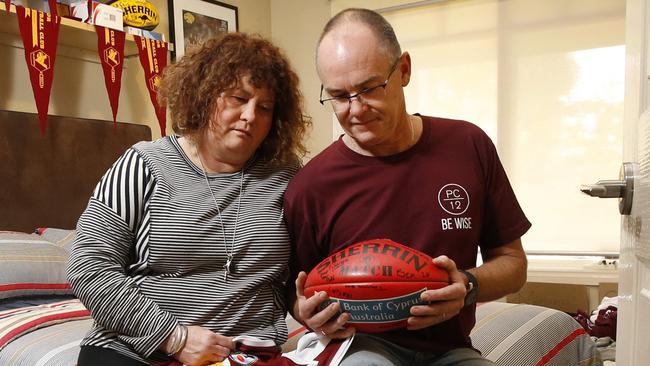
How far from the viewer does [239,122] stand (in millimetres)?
1528

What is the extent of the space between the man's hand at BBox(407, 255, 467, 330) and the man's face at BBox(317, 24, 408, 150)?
0.36 metres

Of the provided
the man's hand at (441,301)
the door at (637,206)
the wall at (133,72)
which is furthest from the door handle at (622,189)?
the wall at (133,72)

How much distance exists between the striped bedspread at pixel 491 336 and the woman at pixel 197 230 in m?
0.39

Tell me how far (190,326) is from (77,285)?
0.28m

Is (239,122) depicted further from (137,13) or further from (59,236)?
(137,13)

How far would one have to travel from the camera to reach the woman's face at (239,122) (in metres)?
1.53

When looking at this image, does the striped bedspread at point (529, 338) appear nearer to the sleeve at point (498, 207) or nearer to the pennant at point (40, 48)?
the sleeve at point (498, 207)

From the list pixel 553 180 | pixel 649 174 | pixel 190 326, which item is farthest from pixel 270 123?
pixel 553 180

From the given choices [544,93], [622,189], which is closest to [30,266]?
[622,189]

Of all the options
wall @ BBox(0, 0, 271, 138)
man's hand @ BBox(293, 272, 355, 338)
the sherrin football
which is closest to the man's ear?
man's hand @ BBox(293, 272, 355, 338)

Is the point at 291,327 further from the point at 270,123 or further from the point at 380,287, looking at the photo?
the point at 380,287

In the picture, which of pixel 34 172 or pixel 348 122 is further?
pixel 34 172

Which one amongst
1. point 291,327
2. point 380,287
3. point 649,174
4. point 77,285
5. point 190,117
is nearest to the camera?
point 649,174

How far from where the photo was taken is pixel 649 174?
839 millimetres
